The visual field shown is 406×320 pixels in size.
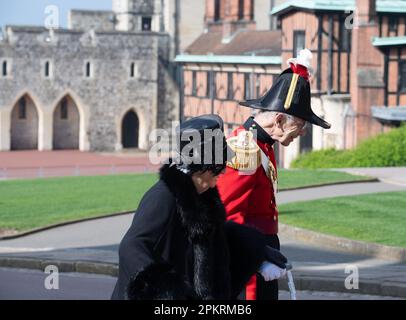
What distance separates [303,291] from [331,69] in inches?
1256

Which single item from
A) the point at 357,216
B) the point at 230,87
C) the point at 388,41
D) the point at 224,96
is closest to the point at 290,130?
the point at 357,216

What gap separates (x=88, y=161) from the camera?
63.6m

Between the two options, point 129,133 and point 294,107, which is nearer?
point 294,107

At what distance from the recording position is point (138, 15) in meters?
80.8

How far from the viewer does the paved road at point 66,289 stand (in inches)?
534

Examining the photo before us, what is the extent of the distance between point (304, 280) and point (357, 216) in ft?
18.1

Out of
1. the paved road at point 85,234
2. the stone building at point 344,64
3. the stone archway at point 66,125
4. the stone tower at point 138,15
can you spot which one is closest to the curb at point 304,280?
the paved road at point 85,234

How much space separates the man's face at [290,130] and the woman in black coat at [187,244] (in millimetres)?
1546

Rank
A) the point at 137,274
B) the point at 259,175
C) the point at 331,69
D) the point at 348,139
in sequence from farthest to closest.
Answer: the point at 331,69 < the point at 348,139 < the point at 259,175 < the point at 137,274

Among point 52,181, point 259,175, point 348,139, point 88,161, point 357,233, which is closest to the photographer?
point 259,175

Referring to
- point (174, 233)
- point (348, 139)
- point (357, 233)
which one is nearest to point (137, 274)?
point (174, 233)

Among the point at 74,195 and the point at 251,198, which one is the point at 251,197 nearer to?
the point at 251,198

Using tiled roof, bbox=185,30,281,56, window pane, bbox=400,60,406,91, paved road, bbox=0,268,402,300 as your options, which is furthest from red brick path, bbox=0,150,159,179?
paved road, bbox=0,268,402,300

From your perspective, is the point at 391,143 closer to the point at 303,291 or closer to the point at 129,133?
the point at 303,291
